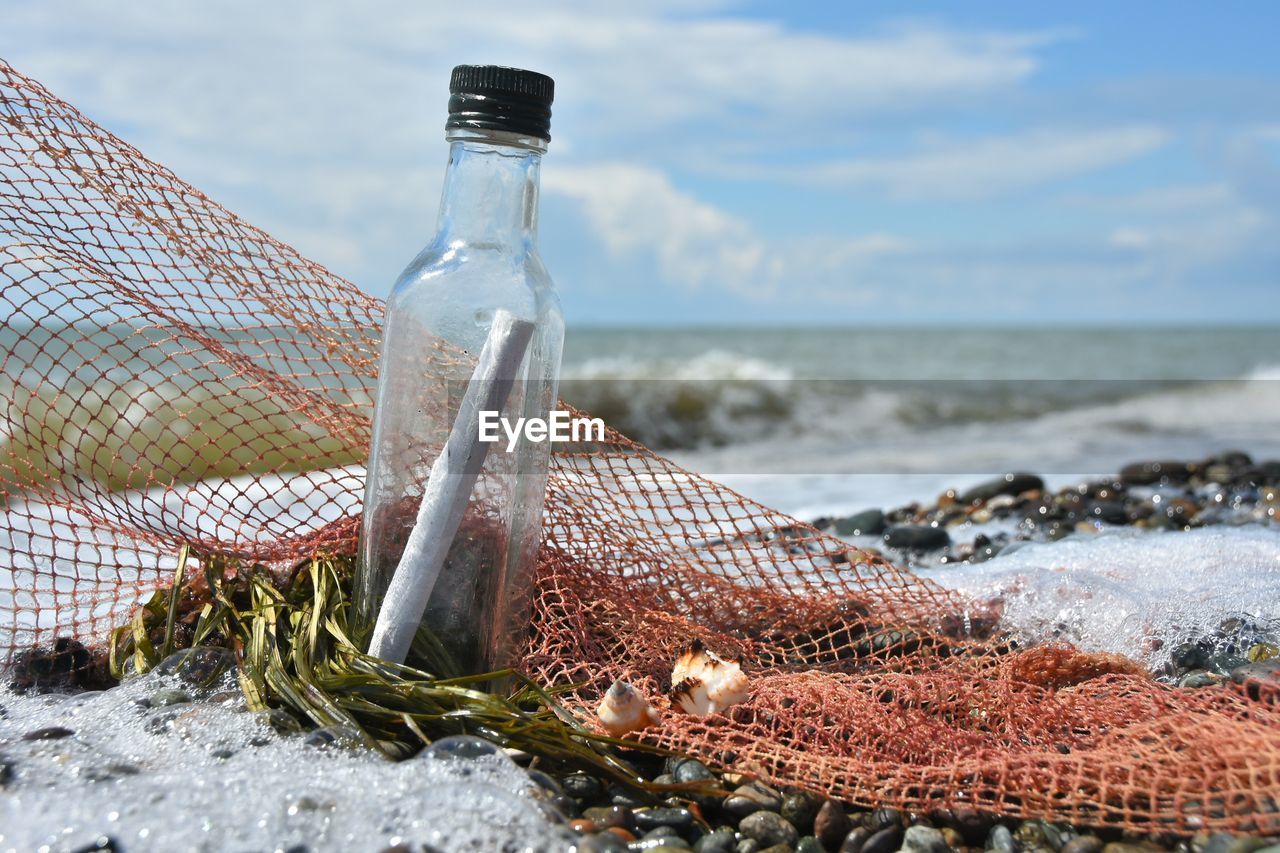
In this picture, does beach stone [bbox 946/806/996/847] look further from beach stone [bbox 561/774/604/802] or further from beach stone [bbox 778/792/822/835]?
beach stone [bbox 561/774/604/802]

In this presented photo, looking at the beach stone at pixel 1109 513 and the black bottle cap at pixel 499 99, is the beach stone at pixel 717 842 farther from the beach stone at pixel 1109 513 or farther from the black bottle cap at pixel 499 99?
the beach stone at pixel 1109 513

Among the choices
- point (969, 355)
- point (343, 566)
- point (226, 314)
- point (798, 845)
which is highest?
point (969, 355)

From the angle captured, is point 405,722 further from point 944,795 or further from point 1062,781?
point 1062,781

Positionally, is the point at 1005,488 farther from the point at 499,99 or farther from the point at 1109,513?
the point at 499,99

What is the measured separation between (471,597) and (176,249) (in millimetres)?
1514

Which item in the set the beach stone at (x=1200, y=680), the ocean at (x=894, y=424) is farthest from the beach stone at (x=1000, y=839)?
the ocean at (x=894, y=424)

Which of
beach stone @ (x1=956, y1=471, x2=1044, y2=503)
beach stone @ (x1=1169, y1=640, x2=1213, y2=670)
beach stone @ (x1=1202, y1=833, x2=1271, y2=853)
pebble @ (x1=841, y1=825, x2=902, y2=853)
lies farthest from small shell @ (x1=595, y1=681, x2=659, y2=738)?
beach stone @ (x1=956, y1=471, x2=1044, y2=503)

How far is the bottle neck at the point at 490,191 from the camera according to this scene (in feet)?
8.20

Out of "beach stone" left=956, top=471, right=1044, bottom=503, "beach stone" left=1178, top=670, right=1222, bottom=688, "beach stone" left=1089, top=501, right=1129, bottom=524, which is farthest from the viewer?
"beach stone" left=956, top=471, right=1044, bottom=503

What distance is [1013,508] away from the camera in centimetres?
693

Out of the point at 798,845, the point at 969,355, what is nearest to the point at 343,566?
the point at 798,845

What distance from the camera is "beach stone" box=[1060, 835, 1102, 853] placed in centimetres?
216

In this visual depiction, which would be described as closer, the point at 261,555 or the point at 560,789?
the point at 560,789

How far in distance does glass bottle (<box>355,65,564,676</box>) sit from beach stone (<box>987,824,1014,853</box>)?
118 cm
